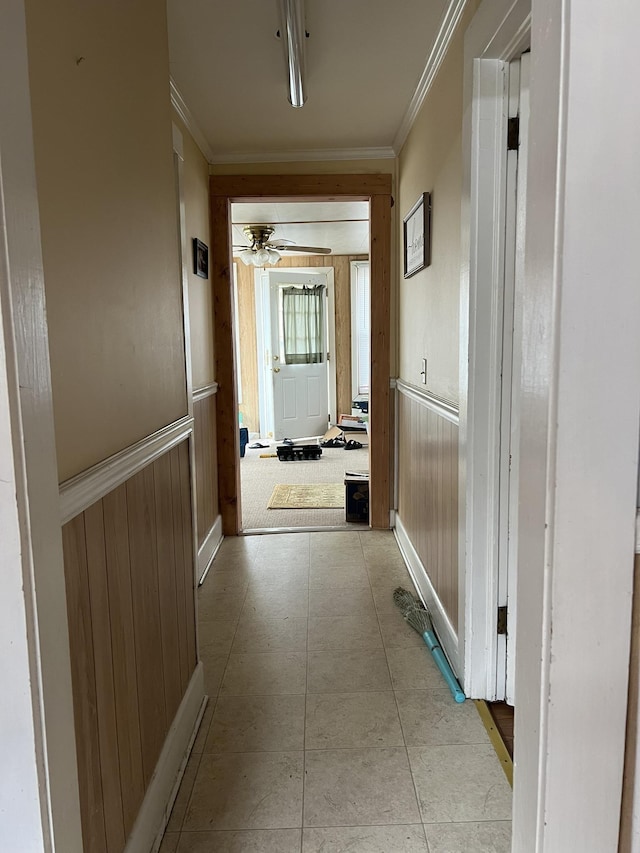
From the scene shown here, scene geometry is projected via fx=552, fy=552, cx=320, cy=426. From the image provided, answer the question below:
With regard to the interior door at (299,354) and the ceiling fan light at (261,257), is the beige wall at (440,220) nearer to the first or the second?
the ceiling fan light at (261,257)

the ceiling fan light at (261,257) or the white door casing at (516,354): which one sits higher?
the ceiling fan light at (261,257)

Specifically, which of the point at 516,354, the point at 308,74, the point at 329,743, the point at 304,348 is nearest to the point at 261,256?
the point at 304,348

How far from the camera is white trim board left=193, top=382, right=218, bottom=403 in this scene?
3.01 m

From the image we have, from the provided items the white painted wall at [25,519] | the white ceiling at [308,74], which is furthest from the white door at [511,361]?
the white painted wall at [25,519]

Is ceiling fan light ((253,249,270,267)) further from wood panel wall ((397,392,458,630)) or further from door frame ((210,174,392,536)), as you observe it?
wood panel wall ((397,392,458,630))

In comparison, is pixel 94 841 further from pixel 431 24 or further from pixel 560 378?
pixel 431 24

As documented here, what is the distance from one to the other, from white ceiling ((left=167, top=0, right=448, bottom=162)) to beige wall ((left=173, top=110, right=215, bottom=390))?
156mm

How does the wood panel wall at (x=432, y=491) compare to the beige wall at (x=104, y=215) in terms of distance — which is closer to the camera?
the beige wall at (x=104, y=215)

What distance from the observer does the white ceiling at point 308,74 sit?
200 cm

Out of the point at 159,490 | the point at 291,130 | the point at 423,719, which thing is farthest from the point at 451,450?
the point at 291,130

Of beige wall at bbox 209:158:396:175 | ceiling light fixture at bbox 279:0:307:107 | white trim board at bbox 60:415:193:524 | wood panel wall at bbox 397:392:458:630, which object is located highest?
beige wall at bbox 209:158:396:175

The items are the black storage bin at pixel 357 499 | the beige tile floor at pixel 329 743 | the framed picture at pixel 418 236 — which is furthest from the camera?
the black storage bin at pixel 357 499

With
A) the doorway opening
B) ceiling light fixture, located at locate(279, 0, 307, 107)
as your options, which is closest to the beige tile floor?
ceiling light fixture, located at locate(279, 0, 307, 107)

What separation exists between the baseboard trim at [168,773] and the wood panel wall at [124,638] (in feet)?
0.11
